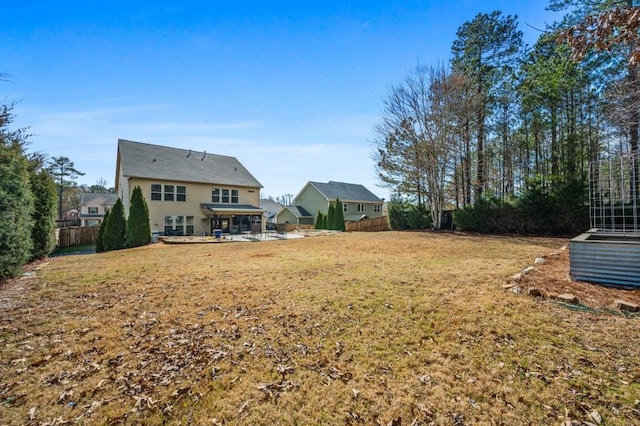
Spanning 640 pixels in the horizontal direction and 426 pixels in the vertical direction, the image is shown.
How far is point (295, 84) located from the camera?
41.2 feet

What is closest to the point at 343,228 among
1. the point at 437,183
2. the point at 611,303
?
the point at 437,183

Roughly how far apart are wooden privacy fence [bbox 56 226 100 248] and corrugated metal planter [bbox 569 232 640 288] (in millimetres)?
26114

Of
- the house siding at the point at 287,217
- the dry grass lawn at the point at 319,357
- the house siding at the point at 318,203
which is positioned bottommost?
the dry grass lawn at the point at 319,357

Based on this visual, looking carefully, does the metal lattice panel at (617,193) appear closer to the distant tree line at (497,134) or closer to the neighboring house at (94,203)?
the distant tree line at (497,134)

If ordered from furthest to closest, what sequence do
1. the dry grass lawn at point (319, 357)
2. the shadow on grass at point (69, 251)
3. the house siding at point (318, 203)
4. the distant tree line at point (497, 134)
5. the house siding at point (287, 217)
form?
the house siding at point (287, 217) < the house siding at point (318, 203) < the shadow on grass at point (69, 251) < the distant tree line at point (497, 134) < the dry grass lawn at point (319, 357)

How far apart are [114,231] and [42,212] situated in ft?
18.5

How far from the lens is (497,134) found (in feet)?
64.8

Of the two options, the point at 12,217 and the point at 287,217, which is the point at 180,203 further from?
the point at 287,217

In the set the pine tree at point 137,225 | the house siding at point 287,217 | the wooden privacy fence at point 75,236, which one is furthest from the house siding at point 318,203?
the wooden privacy fence at point 75,236

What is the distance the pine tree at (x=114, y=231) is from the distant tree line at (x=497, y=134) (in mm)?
17401

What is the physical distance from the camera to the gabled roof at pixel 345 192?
3553cm

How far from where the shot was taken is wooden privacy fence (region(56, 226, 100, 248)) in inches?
771

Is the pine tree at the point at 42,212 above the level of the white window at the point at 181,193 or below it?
below

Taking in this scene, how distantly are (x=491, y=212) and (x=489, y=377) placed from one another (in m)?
16.6
